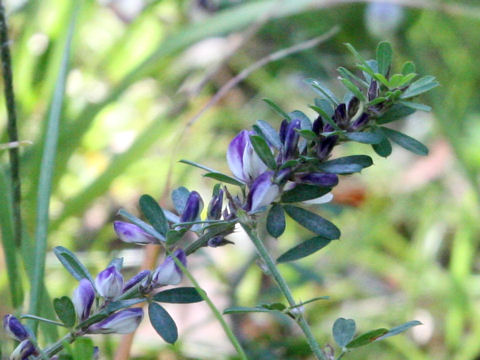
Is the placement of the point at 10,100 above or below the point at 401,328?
above

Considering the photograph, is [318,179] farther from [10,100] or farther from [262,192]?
[10,100]

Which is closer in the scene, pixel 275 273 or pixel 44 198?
pixel 275 273

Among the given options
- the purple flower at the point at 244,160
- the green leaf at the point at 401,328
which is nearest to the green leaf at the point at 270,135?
the purple flower at the point at 244,160

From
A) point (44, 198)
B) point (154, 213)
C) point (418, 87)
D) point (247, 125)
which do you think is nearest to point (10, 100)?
point (44, 198)

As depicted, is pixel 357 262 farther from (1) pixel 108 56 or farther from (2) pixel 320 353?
(2) pixel 320 353

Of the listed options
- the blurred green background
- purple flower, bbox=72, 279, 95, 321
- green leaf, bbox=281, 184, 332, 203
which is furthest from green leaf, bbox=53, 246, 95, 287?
the blurred green background

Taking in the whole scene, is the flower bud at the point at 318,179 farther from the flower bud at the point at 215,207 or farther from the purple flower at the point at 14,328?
the purple flower at the point at 14,328
